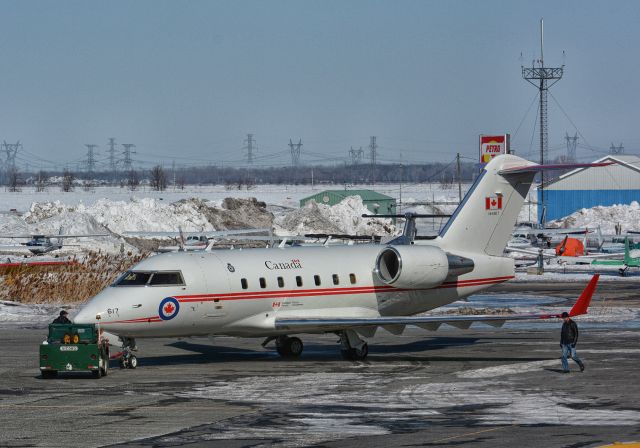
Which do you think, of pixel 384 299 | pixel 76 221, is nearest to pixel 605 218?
pixel 76 221

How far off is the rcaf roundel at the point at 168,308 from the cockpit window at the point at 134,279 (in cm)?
67

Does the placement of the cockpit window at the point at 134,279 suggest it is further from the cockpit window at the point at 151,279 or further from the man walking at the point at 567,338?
the man walking at the point at 567,338

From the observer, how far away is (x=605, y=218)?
103m

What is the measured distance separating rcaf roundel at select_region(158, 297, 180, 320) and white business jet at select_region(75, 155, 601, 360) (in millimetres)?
23

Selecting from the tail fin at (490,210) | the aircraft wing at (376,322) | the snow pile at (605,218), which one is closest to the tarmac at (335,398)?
the aircraft wing at (376,322)

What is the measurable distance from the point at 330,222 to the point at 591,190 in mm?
38763

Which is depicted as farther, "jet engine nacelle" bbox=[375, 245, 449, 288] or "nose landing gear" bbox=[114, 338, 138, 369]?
"jet engine nacelle" bbox=[375, 245, 449, 288]

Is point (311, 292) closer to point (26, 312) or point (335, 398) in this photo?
point (335, 398)

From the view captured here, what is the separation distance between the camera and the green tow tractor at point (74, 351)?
2381 centimetres

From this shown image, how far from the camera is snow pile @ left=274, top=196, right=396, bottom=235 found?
8769 cm

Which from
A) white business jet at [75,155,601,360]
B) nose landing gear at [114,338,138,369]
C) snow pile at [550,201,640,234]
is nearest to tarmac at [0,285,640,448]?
nose landing gear at [114,338,138,369]

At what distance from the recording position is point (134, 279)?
→ 25.4 meters

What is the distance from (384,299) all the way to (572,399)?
8.74 metres

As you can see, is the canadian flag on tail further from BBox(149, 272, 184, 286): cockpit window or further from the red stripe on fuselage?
BBox(149, 272, 184, 286): cockpit window
